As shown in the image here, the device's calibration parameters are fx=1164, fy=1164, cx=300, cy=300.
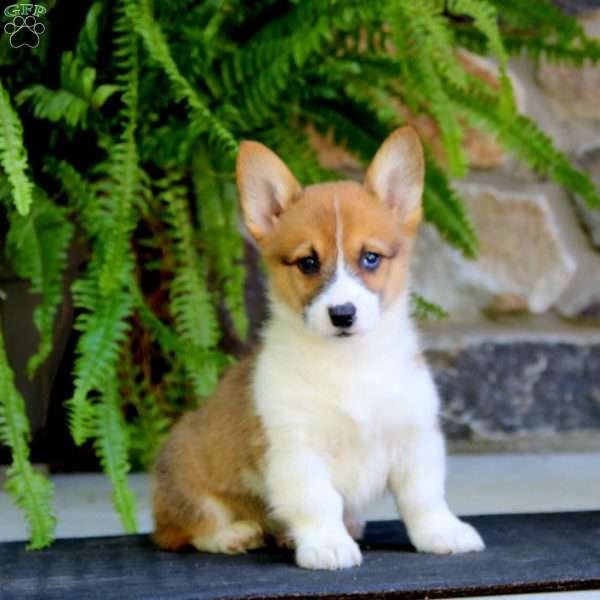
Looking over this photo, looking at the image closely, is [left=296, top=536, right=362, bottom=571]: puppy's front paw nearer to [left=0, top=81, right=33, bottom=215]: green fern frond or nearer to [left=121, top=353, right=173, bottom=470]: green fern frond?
[left=0, top=81, right=33, bottom=215]: green fern frond

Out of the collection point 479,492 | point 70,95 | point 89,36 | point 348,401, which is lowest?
point 479,492

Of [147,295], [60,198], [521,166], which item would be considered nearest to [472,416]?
[521,166]

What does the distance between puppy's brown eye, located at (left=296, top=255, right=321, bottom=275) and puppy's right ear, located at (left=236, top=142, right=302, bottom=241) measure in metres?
0.12

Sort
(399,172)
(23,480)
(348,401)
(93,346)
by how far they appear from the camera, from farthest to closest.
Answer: (93,346) → (23,480) → (399,172) → (348,401)

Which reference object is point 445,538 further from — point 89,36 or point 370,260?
point 89,36

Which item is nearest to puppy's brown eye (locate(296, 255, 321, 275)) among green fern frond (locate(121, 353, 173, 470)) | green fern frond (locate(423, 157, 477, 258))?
green fern frond (locate(423, 157, 477, 258))

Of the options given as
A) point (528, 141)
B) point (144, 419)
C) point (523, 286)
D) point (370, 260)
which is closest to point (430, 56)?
point (528, 141)

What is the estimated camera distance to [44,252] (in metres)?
2.16

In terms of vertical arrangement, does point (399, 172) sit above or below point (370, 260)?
above

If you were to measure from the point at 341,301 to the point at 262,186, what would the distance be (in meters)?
0.28

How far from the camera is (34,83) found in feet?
7.57

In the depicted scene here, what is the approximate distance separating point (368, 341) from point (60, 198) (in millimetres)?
940

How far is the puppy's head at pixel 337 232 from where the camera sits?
5.27 ft

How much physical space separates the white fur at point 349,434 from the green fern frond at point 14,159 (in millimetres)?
454
